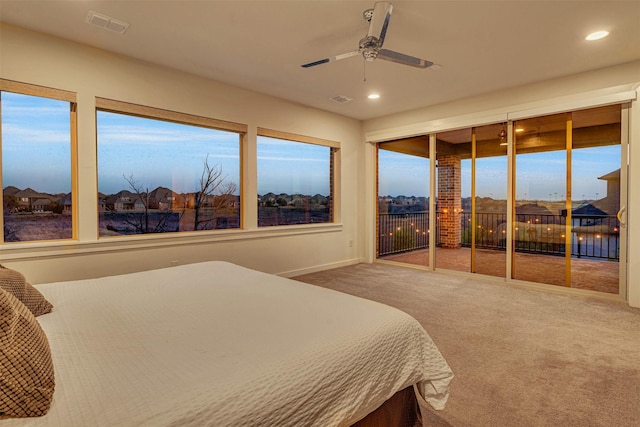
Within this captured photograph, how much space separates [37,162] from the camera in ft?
10.0

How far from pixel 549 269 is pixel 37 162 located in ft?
19.4

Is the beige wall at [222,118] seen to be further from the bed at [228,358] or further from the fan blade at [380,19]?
the fan blade at [380,19]

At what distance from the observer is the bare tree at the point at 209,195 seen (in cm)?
414

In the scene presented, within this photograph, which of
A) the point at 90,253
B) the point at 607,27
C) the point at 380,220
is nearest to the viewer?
the point at 607,27

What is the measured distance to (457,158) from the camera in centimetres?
529

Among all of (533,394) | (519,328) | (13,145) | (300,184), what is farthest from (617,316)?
(13,145)

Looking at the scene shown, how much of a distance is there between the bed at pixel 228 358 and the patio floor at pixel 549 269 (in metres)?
3.65

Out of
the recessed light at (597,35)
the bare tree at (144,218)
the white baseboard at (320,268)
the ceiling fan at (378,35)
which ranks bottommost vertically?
the white baseboard at (320,268)

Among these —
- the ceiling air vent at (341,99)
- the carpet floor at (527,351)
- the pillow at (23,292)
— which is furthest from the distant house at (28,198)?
the ceiling air vent at (341,99)

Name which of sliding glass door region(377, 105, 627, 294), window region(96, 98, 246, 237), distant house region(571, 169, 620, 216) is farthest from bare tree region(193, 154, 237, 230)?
distant house region(571, 169, 620, 216)

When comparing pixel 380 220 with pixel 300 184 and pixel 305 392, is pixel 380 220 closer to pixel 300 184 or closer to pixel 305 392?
pixel 300 184

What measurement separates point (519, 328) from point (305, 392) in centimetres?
263

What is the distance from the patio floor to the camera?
425cm

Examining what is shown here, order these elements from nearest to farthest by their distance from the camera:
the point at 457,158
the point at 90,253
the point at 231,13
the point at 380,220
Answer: the point at 231,13, the point at 90,253, the point at 457,158, the point at 380,220
